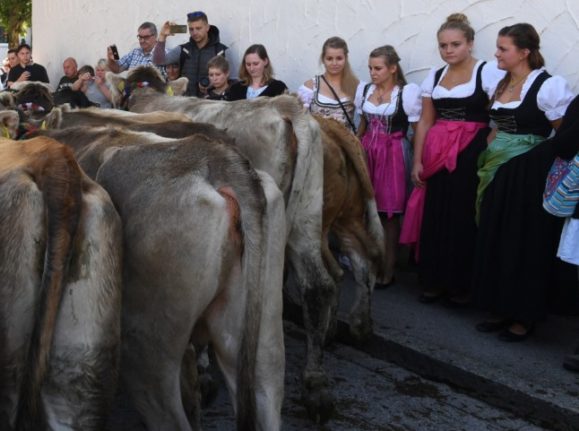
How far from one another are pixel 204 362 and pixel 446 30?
9.74 feet

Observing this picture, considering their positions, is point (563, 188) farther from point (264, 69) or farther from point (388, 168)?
point (264, 69)

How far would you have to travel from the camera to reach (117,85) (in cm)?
688

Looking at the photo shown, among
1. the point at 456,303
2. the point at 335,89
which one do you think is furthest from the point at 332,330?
the point at 335,89

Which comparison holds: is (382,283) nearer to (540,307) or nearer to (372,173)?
(372,173)

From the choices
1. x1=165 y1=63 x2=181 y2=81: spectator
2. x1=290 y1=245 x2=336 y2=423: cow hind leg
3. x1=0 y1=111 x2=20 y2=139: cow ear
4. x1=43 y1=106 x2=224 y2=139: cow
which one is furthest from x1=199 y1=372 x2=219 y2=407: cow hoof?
x1=165 y1=63 x2=181 y2=81: spectator

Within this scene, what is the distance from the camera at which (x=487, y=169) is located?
19.3ft

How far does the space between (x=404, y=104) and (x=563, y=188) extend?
1867 mm

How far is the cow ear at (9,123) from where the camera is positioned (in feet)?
16.0

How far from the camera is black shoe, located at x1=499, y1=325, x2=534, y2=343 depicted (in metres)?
5.73

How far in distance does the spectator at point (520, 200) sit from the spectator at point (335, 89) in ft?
4.96

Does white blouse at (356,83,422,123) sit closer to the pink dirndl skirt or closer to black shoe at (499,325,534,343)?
the pink dirndl skirt

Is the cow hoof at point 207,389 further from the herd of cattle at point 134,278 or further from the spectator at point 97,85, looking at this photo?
the spectator at point 97,85

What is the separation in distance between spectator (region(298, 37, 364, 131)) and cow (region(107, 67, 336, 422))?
202cm

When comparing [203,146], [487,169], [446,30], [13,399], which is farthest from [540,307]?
[13,399]
